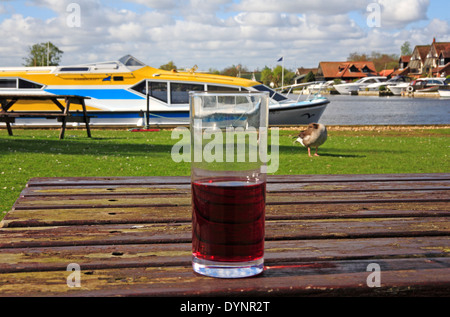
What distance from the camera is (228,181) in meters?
1.42

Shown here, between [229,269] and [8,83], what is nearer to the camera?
[229,269]

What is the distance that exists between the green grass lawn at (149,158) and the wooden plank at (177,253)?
4.35 m

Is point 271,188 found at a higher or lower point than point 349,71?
lower

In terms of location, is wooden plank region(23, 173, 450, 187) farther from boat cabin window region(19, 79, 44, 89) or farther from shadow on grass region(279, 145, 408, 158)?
boat cabin window region(19, 79, 44, 89)

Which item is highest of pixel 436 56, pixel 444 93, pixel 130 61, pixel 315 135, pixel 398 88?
pixel 436 56

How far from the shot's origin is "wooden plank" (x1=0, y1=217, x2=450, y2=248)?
1.72 meters

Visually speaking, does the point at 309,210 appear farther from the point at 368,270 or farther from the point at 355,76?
the point at 355,76

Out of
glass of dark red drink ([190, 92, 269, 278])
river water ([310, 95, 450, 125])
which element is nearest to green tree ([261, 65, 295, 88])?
river water ([310, 95, 450, 125])

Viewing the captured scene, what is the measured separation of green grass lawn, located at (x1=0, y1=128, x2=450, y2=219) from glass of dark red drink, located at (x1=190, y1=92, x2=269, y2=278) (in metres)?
4.69

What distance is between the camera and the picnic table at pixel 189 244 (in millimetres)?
1305

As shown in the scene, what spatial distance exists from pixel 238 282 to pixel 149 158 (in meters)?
9.30

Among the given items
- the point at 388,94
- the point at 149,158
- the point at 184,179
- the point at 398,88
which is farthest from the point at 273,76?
the point at 184,179

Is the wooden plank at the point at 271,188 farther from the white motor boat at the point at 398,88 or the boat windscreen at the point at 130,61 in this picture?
the white motor boat at the point at 398,88

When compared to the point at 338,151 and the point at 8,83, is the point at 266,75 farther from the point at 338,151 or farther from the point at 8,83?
the point at 338,151
